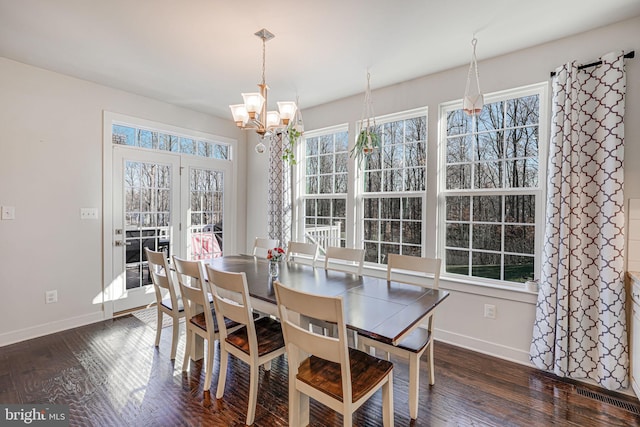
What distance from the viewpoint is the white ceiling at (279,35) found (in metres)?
2.04

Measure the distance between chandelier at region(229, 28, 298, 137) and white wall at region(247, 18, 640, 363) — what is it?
1168mm

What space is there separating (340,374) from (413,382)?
54 centimetres

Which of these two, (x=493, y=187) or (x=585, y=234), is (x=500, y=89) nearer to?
(x=493, y=187)

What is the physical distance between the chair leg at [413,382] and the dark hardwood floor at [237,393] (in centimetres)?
7

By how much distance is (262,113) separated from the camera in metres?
2.45

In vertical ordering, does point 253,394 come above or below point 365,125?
below

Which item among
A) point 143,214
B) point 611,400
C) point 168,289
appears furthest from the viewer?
point 143,214

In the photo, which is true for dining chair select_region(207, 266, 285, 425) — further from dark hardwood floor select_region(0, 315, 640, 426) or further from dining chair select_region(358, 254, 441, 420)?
dining chair select_region(358, 254, 441, 420)

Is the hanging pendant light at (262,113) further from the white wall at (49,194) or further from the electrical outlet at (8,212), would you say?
the electrical outlet at (8,212)

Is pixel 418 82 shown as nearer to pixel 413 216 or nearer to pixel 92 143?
pixel 413 216

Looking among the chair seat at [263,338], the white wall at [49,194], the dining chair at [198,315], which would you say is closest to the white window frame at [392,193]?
the chair seat at [263,338]

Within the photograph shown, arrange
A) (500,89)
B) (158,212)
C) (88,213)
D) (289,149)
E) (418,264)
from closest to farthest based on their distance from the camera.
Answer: (418,264)
(500,89)
(88,213)
(158,212)
(289,149)

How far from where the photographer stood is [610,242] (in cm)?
213

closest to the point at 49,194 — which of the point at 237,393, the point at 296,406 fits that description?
the point at 237,393
